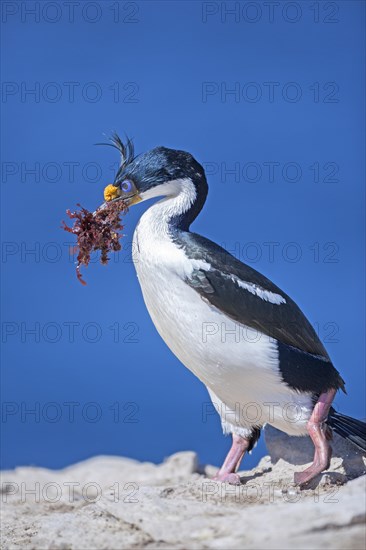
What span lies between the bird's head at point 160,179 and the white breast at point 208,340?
31 centimetres

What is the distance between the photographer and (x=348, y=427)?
698 cm

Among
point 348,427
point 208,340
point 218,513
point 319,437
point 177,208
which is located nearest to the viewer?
point 218,513

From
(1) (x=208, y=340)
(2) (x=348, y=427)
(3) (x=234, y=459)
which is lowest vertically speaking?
(3) (x=234, y=459)

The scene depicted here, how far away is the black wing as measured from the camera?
674 centimetres

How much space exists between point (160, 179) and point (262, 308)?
133cm

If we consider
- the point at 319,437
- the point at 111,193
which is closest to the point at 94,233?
the point at 111,193

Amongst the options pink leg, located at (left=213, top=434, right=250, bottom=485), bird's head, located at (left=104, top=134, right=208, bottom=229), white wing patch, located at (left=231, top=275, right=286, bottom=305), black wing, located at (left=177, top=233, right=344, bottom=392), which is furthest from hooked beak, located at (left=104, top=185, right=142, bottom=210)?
pink leg, located at (left=213, top=434, right=250, bottom=485)

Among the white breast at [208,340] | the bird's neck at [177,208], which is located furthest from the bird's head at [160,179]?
the white breast at [208,340]

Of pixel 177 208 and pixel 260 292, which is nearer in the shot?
pixel 260 292

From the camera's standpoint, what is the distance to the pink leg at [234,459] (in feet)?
23.8

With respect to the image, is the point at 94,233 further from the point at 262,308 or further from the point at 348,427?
the point at 348,427

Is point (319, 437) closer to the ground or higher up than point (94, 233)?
closer to the ground

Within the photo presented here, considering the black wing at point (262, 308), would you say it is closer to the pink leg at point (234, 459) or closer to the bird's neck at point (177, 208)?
the bird's neck at point (177, 208)

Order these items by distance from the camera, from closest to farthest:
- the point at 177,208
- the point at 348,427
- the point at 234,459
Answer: the point at 348,427
the point at 177,208
the point at 234,459
